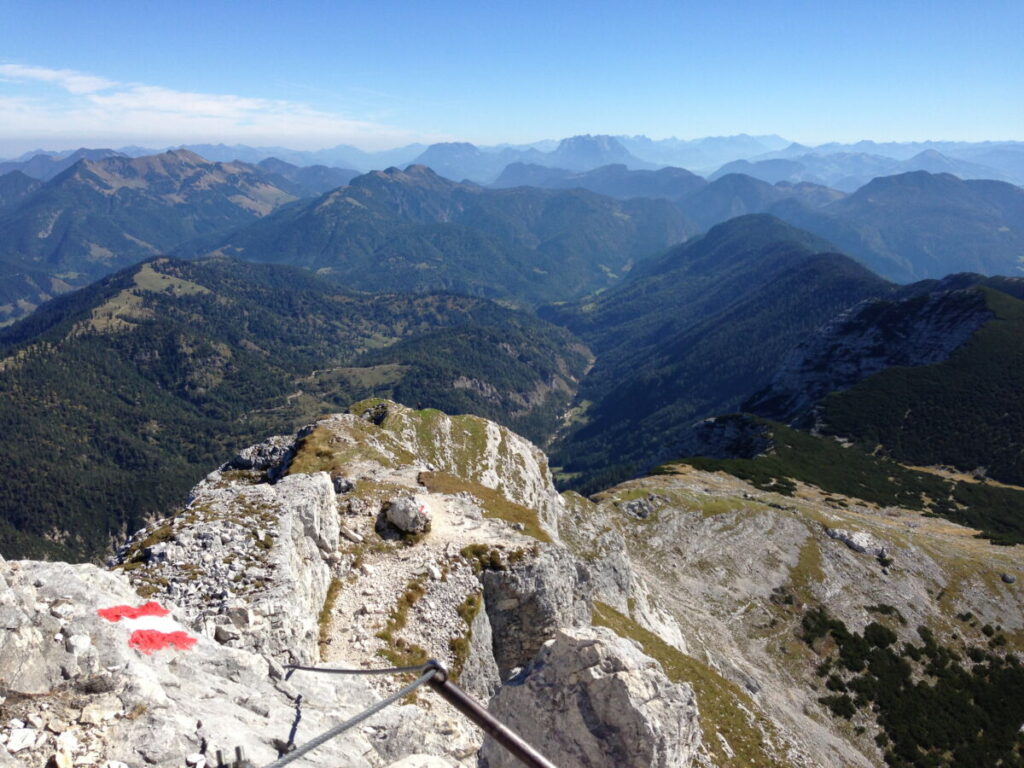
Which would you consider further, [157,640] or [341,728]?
[157,640]

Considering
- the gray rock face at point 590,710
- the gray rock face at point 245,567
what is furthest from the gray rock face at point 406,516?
the gray rock face at point 590,710

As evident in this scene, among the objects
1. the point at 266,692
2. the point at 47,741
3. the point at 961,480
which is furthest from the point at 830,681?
the point at 961,480

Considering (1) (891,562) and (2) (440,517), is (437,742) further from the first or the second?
(1) (891,562)

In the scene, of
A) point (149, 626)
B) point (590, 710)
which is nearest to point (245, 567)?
point (149, 626)

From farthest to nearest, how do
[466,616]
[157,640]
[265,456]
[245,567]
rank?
[265,456] → [466,616] → [245,567] → [157,640]

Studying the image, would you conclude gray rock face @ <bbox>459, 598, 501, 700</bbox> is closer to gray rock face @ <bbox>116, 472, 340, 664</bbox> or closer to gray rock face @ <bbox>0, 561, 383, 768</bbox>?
gray rock face @ <bbox>116, 472, 340, 664</bbox>

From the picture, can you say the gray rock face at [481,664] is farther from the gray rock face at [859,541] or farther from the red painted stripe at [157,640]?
the gray rock face at [859,541]

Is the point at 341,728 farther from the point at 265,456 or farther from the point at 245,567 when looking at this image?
the point at 265,456

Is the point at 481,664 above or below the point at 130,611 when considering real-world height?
below
